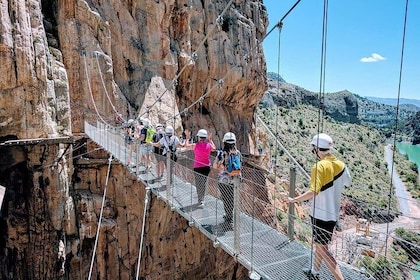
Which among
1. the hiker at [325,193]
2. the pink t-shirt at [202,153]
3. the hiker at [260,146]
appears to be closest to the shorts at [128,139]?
the pink t-shirt at [202,153]

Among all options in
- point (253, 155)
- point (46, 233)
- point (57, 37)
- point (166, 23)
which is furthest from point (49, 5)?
point (253, 155)

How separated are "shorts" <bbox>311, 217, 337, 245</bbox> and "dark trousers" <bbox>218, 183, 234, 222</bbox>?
1126 millimetres

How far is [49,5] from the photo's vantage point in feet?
26.1

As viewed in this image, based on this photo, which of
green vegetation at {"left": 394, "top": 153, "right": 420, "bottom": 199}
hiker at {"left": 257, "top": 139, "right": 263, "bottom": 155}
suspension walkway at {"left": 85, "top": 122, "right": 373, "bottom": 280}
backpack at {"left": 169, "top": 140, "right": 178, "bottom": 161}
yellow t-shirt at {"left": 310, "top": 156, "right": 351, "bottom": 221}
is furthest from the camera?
green vegetation at {"left": 394, "top": 153, "right": 420, "bottom": 199}

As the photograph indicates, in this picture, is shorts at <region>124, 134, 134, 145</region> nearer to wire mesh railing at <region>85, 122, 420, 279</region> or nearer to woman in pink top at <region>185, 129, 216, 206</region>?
wire mesh railing at <region>85, 122, 420, 279</region>

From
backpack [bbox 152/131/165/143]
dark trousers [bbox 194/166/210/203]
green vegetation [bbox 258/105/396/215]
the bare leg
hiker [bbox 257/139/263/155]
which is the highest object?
backpack [bbox 152/131/165/143]

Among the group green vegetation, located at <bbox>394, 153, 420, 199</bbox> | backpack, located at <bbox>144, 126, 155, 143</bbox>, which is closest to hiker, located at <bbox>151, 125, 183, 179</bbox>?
backpack, located at <bbox>144, 126, 155, 143</bbox>

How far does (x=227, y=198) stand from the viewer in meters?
3.37

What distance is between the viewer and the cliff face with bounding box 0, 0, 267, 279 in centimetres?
625

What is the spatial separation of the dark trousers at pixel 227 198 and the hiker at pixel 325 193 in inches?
43.6

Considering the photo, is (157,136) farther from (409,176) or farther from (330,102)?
(330,102)

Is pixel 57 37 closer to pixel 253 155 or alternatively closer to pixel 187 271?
pixel 187 271

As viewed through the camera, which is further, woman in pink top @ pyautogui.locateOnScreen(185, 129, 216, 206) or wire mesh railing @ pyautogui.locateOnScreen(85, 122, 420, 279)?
woman in pink top @ pyautogui.locateOnScreen(185, 129, 216, 206)

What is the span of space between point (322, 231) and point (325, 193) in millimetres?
261
